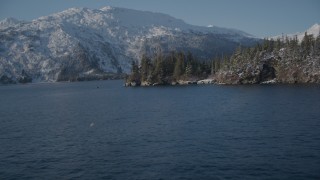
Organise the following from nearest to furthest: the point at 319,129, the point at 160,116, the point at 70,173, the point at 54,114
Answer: the point at 70,173, the point at 319,129, the point at 160,116, the point at 54,114

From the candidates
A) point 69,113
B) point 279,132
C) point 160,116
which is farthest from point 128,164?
point 69,113

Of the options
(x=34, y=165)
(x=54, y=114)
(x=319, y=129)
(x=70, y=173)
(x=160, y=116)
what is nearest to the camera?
(x=70, y=173)

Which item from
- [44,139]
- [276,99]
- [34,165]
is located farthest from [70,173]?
[276,99]

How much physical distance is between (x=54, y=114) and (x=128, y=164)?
2904 inches

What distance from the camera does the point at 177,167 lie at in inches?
2192

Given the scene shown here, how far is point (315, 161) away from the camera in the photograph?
181ft

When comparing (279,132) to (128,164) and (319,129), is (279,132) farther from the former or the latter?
(128,164)

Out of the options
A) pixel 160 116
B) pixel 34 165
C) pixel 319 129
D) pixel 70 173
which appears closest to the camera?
pixel 70 173

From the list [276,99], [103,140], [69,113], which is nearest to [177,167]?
[103,140]

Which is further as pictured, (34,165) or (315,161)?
(34,165)

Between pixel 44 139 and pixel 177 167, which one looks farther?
pixel 44 139

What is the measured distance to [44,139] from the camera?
7950cm

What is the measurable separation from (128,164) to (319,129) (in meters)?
40.9

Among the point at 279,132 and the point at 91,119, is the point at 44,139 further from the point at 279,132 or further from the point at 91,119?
the point at 279,132
